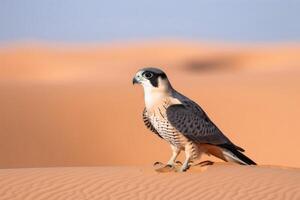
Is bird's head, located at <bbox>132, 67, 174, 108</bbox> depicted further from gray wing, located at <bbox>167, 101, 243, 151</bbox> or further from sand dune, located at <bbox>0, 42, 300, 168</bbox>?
sand dune, located at <bbox>0, 42, 300, 168</bbox>

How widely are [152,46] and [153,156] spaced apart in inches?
2106

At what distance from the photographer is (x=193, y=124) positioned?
32.2ft

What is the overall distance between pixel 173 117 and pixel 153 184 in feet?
2.82

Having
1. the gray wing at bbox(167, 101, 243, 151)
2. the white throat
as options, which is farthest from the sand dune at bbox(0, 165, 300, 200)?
the white throat

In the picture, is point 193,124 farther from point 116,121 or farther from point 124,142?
point 116,121

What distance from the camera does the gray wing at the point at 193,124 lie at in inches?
379

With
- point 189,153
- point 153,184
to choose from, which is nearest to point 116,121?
point 189,153

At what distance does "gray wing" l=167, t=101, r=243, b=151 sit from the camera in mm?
9633

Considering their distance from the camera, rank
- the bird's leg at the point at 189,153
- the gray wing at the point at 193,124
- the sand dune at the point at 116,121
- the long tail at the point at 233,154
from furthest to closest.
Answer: the sand dune at the point at 116,121 < the long tail at the point at 233,154 < the bird's leg at the point at 189,153 < the gray wing at the point at 193,124

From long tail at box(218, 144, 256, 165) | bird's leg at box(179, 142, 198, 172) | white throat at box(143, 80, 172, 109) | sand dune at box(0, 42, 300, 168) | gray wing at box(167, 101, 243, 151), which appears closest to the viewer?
gray wing at box(167, 101, 243, 151)

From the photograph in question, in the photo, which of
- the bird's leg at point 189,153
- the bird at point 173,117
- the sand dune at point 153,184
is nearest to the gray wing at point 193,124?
the bird at point 173,117

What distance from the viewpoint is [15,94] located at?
30234 mm

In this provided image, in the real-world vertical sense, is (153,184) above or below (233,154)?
below

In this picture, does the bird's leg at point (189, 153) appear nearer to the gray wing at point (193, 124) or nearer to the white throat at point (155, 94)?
the gray wing at point (193, 124)
